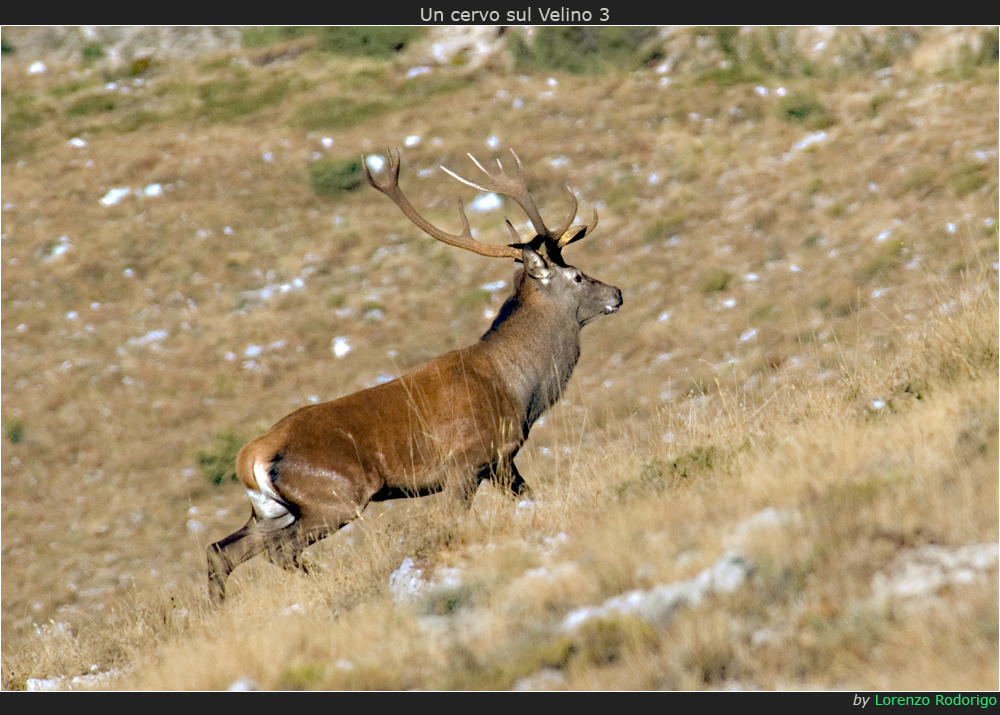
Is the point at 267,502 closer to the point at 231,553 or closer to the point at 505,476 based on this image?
the point at 231,553

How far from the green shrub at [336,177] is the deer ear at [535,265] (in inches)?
530

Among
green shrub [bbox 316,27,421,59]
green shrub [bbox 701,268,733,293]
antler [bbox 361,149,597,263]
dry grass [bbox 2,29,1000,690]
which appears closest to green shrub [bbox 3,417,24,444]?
dry grass [bbox 2,29,1000,690]

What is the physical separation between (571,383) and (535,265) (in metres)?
6.84

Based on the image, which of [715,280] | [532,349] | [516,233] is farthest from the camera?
[715,280]

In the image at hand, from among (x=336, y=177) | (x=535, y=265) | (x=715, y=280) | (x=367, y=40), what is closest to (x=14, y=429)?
(x=336, y=177)

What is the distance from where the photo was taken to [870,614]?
13.0ft

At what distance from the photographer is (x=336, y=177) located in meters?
21.1

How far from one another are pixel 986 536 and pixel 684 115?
1798cm

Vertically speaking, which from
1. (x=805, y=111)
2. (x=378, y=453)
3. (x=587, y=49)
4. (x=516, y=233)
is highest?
(x=516, y=233)

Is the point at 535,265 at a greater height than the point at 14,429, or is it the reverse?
the point at 535,265

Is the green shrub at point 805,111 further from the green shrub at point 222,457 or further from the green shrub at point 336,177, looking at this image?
the green shrub at point 222,457

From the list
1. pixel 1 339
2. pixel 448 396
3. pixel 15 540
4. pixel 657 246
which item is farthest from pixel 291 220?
pixel 448 396

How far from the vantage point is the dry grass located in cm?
450

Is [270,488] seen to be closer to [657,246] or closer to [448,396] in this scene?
[448,396]
